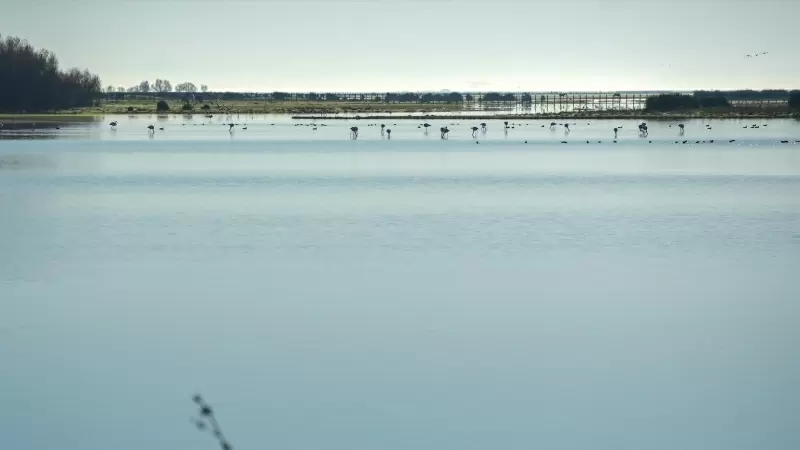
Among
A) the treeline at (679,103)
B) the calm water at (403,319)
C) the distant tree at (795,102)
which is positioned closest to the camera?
the calm water at (403,319)

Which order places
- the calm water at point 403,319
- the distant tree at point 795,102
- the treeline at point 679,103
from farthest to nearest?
the treeline at point 679,103, the distant tree at point 795,102, the calm water at point 403,319

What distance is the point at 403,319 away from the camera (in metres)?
13.5

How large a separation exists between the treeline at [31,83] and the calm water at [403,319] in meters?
78.9

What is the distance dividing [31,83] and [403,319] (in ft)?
328

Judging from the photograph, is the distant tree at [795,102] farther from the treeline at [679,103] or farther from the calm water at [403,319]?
the calm water at [403,319]

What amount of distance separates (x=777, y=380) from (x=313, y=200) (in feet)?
62.3

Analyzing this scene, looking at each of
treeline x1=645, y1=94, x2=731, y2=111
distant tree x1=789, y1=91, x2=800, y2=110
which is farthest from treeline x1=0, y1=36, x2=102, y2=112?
distant tree x1=789, y1=91, x2=800, y2=110

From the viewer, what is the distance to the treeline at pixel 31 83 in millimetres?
104312

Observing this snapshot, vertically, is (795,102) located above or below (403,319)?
above

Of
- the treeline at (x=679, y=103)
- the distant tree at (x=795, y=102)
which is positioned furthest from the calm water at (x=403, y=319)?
the treeline at (x=679, y=103)

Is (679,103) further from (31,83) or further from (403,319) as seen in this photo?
(403,319)

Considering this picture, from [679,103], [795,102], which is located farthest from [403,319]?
[679,103]

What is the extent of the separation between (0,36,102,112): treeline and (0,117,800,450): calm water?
78.9m

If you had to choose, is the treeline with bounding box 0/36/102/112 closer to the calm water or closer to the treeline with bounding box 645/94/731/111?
the treeline with bounding box 645/94/731/111
